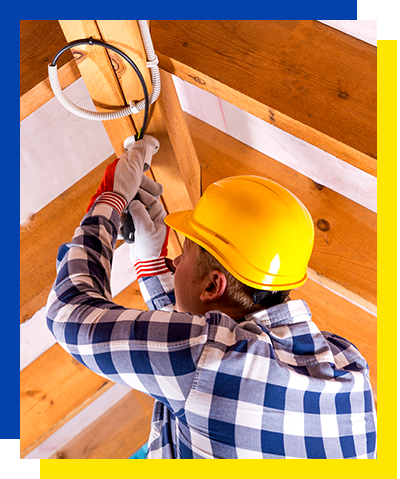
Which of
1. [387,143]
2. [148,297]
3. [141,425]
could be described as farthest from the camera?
[141,425]

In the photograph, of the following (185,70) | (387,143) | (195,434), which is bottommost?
(195,434)

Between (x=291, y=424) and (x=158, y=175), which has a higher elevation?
(x=158, y=175)

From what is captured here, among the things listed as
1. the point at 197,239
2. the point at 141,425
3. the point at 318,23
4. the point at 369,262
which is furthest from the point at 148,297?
A: the point at 141,425

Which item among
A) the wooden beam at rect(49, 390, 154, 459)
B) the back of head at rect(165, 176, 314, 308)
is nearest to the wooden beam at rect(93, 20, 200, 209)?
the back of head at rect(165, 176, 314, 308)

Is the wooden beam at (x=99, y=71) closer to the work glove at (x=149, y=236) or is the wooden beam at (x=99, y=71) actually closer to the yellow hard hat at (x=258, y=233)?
the work glove at (x=149, y=236)

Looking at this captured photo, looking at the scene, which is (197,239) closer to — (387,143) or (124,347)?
(124,347)

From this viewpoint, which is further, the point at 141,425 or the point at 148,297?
the point at 141,425

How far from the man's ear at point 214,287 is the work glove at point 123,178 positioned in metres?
0.36

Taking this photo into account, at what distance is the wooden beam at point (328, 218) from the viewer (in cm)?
147

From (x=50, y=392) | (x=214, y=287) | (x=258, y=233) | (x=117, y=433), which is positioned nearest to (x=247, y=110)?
(x=258, y=233)

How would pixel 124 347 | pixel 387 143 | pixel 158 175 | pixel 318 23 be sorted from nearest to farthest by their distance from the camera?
pixel 124 347, pixel 387 143, pixel 318 23, pixel 158 175

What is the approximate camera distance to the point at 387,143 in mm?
1029

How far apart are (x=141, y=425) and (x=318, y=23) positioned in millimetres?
2966

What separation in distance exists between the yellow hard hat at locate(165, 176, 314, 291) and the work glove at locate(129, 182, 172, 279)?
31 centimetres
